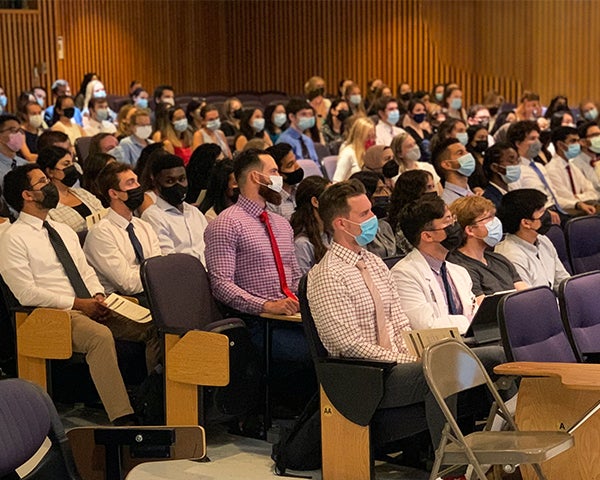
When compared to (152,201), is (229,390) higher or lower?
lower

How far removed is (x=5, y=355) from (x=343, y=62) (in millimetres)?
13978

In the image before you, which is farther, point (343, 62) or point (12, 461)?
point (343, 62)

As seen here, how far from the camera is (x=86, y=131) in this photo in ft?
40.6

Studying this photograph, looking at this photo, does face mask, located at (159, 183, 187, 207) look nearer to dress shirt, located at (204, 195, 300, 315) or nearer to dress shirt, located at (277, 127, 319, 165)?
dress shirt, located at (204, 195, 300, 315)

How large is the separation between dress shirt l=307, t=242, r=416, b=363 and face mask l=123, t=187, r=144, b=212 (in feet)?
5.07

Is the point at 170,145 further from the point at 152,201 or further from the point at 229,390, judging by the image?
the point at 229,390

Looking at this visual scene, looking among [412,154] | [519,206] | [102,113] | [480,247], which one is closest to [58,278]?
[480,247]

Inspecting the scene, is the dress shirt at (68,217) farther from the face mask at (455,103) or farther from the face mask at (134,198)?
the face mask at (455,103)

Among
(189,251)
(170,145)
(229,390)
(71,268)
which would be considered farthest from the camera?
(170,145)

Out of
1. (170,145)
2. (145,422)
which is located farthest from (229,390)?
(170,145)

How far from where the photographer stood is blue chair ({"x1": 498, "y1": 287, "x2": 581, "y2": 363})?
4.60 metres

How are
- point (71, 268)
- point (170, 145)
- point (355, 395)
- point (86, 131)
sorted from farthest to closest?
point (86, 131) → point (170, 145) → point (71, 268) → point (355, 395)

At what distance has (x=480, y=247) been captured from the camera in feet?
19.3

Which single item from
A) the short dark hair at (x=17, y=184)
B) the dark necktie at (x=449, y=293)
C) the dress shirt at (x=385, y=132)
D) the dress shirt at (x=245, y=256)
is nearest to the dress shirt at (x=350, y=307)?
the dark necktie at (x=449, y=293)
